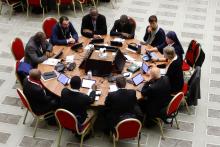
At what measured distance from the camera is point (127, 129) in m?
5.48

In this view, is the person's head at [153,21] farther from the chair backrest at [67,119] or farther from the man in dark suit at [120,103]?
the chair backrest at [67,119]

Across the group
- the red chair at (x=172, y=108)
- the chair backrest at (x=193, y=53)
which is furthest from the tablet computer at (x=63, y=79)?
the chair backrest at (x=193, y=53)

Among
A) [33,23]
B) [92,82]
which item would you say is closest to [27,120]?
[92,82]

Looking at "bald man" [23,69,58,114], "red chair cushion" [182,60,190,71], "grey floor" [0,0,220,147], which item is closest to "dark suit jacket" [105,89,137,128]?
"grey floor" [0,0,220,147]

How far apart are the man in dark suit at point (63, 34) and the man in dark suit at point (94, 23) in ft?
1.03

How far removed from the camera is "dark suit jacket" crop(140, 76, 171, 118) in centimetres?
579

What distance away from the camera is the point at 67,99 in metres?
5.53

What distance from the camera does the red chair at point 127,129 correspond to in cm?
533

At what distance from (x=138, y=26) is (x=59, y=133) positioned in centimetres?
437

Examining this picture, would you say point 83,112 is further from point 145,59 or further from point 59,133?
point 145,59

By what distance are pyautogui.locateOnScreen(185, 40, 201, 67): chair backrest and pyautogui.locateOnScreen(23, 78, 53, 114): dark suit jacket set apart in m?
2.76

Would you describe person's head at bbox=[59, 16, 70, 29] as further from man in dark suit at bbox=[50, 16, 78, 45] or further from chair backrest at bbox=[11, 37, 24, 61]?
chair backrest at bbox=[11, 37, 24, 61]

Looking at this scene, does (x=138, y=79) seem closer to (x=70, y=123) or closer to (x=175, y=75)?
(x=175, y=75)

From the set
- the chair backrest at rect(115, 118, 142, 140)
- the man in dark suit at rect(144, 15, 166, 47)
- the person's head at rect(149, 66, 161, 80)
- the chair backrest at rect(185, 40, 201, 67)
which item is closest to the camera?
the chair backrest at rect(115, 118, 142, 140)
